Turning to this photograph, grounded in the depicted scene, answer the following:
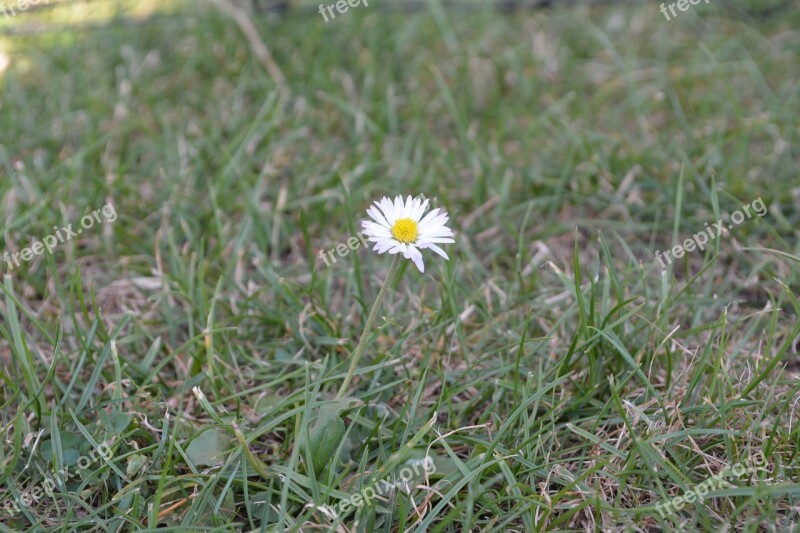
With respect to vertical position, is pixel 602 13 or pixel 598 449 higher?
pixel 602 13

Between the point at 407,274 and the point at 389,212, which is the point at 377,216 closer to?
the point at 389,212

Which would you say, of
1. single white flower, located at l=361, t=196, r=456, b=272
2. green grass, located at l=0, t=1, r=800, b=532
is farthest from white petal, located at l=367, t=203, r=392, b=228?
green grass, located at l=0, t=1, r=800, b=532

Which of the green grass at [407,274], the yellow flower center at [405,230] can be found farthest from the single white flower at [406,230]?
the green grass at [407,274]

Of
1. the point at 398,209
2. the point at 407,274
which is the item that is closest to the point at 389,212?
the point at 398,209

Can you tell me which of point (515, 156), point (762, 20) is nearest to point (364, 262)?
point (515, 156)

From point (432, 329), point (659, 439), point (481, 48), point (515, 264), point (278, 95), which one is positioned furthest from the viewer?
point (481, 48)

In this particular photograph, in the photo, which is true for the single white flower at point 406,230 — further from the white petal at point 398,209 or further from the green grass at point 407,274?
the green grass at point 407,274

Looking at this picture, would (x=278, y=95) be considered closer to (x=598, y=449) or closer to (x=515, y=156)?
(x=515, y=156)
